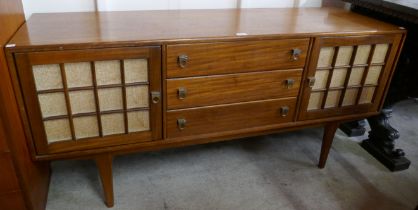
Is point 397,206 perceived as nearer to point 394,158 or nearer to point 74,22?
point 394,158

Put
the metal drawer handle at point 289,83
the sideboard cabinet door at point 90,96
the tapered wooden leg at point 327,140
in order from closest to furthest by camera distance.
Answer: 1. the sideboard cabinet door at point 90,96
2. the metal drawer handle at point 289,83
3. the tapered wooden leg at point 327,140

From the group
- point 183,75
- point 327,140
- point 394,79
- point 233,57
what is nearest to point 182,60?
point 183,75

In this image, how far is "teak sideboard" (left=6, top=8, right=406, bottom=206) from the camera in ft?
3.22

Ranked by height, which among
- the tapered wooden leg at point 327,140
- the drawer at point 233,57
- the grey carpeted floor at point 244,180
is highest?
the drawer at point 233,57

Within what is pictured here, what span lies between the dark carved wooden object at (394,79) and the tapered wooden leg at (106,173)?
3.98 ft

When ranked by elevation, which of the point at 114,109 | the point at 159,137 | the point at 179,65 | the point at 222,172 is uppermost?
the point at 179,65

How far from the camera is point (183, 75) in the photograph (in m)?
1.08

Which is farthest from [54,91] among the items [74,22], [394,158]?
[394,158]

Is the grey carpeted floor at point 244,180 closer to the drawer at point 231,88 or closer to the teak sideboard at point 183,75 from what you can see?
the teak sideboard at point 183,75

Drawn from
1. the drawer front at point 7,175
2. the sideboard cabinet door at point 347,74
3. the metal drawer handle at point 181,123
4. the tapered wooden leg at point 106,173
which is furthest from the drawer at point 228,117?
the drawer front at point 7,175

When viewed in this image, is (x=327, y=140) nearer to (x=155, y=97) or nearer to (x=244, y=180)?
(x=244, y=180)

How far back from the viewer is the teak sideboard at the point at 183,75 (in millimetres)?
980

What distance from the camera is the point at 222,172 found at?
1.52m

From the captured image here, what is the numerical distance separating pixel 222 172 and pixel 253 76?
1.79 ft
